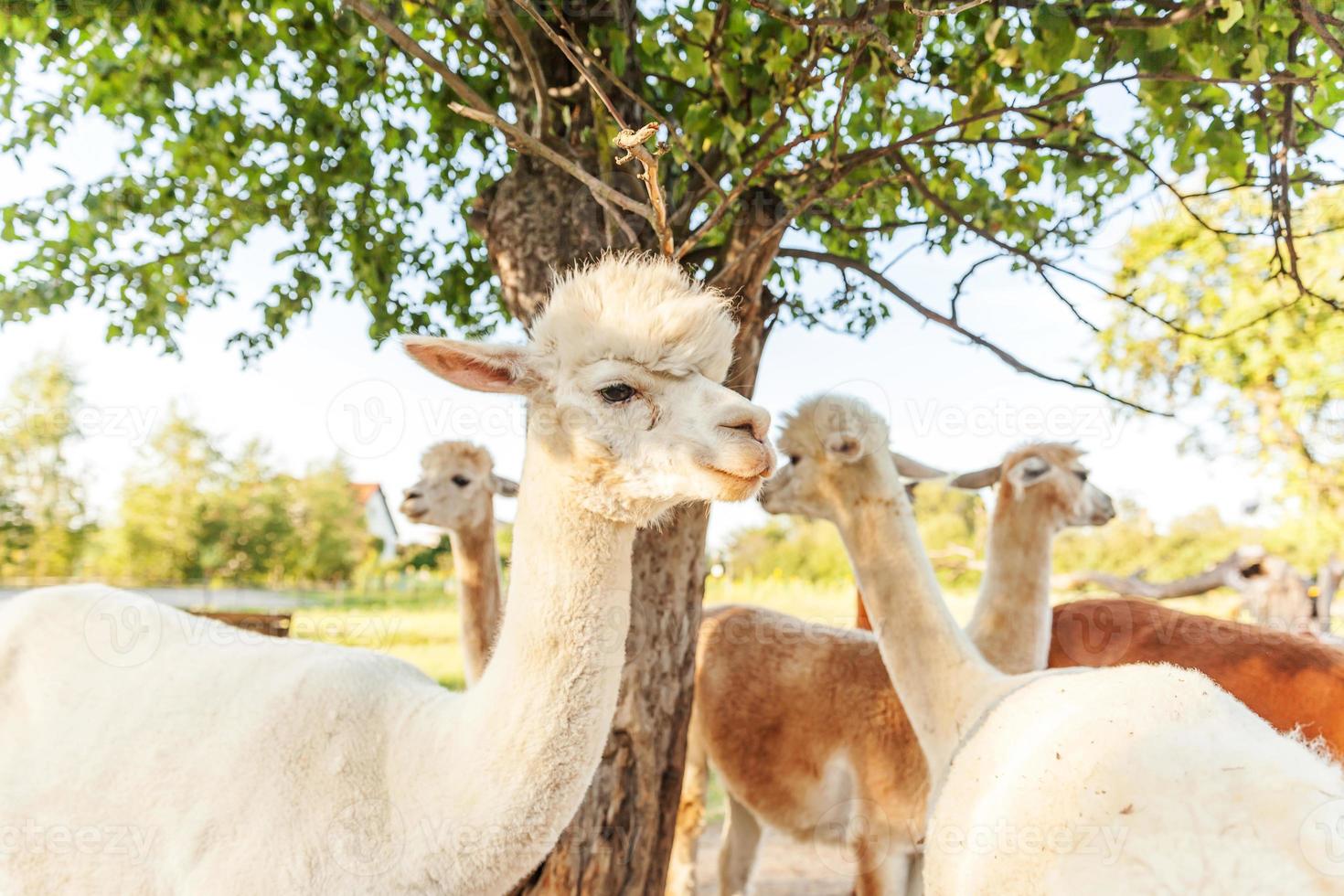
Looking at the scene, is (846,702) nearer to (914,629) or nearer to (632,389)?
(914,629)

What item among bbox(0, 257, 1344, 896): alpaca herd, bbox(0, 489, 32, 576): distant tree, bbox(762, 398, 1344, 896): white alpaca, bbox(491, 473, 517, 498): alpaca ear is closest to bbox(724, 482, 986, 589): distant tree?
bbox(491, 473, 517, 498): alpaca ear

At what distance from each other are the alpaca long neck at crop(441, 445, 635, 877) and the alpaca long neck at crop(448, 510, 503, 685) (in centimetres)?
251

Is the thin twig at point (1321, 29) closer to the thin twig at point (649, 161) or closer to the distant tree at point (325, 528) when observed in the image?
the thin twig at point (649, 161)

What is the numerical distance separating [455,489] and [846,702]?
7.64 ft

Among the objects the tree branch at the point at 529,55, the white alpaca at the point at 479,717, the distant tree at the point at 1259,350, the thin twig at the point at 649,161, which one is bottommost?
the white alpaca at the point at 479,717

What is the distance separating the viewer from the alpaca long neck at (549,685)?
1813 millimetres

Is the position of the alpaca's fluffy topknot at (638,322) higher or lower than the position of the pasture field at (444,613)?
higher

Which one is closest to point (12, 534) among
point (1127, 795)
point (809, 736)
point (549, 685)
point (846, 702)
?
point (809, 736)

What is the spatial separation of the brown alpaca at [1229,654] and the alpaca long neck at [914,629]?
124cm

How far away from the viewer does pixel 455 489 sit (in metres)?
4.92

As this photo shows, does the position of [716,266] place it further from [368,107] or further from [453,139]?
[368,107]

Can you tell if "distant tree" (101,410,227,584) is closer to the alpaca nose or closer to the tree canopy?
the tree canopy

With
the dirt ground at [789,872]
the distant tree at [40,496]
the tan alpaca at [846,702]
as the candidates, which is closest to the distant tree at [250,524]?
the distant tree at [40,496]

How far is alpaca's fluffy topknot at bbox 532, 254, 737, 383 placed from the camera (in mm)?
1906
